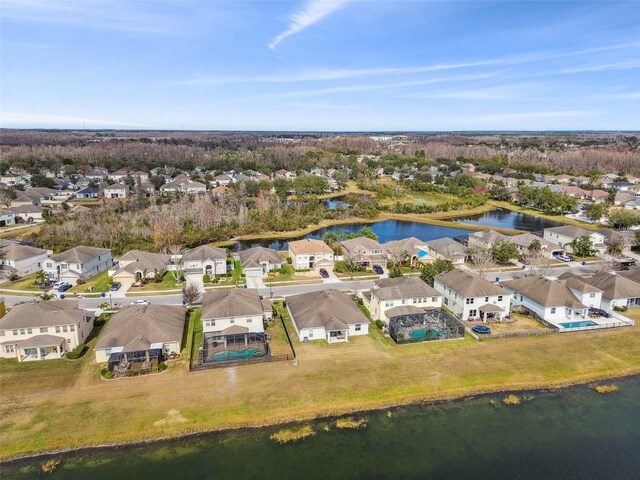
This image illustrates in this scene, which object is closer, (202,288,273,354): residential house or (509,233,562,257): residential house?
(202,288,273,354): residential house

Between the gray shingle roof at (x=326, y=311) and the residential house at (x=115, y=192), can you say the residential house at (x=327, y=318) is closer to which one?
the gray shingle roof at (x=326, y=311)

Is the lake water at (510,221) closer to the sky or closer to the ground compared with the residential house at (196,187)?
closer to the ground

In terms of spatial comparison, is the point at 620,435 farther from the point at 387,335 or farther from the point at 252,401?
the point at 252,401

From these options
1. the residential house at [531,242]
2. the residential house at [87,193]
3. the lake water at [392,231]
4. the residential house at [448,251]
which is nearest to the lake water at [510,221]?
the lake water at [392,231]

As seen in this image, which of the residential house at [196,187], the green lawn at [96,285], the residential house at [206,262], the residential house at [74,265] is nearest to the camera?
the green lawn at [96,285]

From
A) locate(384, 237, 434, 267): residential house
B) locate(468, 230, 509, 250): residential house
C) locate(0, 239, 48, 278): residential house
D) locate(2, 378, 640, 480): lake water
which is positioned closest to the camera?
locate(2, 378, 640, 480): lake water

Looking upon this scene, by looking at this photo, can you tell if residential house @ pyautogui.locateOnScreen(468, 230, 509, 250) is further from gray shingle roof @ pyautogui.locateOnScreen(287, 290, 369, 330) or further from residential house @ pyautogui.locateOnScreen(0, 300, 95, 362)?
residential house @ pyautogui.locateOnScreen(0, 300, 95, 362)

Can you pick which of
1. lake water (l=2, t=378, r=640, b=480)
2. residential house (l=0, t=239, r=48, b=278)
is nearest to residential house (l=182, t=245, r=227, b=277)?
residential house (l=0, t=239, r=48, b=278)
